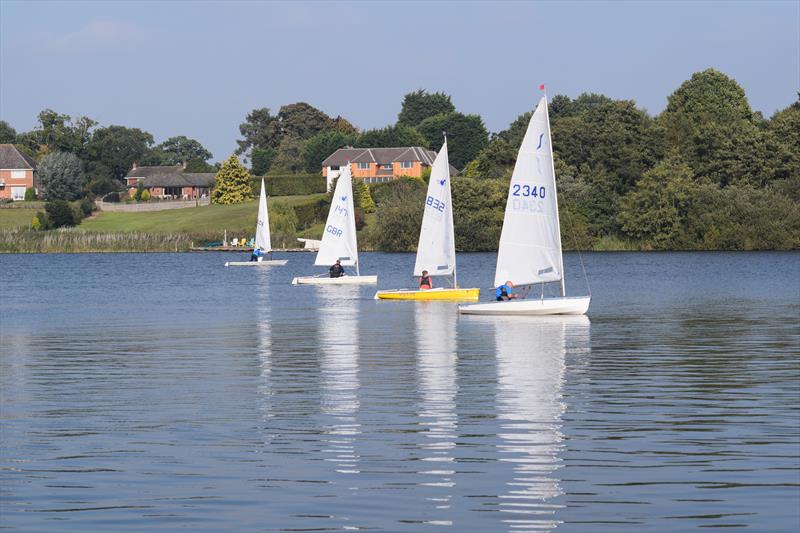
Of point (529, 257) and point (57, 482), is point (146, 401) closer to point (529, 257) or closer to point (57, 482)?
point (57, 482)

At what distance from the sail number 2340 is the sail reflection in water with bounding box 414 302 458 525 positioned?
5.44 meters

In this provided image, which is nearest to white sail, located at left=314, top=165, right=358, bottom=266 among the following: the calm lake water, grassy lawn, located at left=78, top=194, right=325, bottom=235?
the calm lake water

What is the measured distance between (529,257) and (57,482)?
112ft

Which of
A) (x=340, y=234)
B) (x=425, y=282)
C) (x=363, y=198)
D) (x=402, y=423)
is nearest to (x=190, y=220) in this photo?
(x=363, y=198)

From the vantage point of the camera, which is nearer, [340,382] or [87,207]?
[340,382]

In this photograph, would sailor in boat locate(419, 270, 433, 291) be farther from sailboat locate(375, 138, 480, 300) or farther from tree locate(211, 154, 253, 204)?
tree locate(211, 154, 253, 204)

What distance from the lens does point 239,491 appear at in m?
17.7

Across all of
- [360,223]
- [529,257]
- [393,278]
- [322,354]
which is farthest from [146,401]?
[360,223]

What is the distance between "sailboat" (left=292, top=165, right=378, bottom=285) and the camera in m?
81.8

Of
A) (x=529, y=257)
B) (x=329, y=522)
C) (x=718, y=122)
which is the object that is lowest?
(x=329, y=522)

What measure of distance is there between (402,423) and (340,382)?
6.71 m

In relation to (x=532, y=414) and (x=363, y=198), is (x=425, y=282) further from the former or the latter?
(x=363, y=198)

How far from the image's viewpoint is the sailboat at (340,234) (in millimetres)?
81750

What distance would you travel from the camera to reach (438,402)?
86.2 ft
